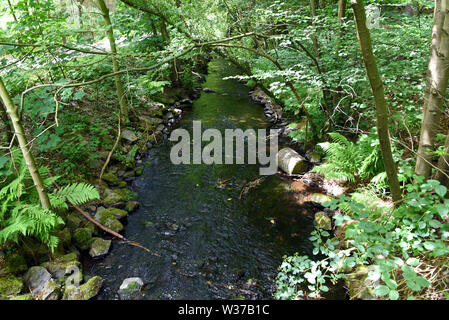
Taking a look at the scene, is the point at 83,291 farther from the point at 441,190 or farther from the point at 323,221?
the point at 441,190

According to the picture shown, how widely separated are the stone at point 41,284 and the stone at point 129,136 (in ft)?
15.5

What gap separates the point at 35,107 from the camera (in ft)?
15.1

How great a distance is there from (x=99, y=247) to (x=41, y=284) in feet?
3.33

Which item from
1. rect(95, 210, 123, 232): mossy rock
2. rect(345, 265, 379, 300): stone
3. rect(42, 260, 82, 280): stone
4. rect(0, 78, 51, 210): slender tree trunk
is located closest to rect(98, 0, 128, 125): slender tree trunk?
rect(95, 210, 123, 232): mossy rock

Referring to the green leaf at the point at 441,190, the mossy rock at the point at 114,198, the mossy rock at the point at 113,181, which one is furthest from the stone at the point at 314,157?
the mossy rock at the point at 113,181

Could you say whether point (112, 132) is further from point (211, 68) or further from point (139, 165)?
point (211, 68)

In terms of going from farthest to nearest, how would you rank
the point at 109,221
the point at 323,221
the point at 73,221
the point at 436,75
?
the point at 109,221 → the point at 323,221 → the point at 73,221 → the point at 436,75

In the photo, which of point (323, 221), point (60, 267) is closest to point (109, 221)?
point (60, 267)

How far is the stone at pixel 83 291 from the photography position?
12.3 feet

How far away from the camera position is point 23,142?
3484 millimetres

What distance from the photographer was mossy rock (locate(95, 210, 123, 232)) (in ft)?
17.0

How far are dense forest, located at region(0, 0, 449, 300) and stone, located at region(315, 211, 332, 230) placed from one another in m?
0.03

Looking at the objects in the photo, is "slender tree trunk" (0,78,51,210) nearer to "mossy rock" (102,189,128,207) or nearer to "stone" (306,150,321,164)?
"mossy rock" (102,189,128,207)

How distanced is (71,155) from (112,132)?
2026 mm
